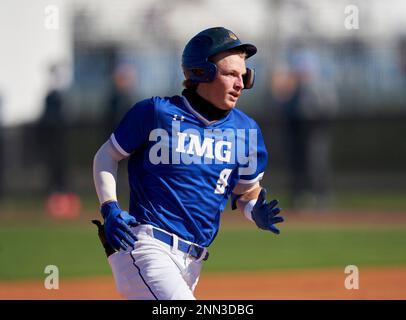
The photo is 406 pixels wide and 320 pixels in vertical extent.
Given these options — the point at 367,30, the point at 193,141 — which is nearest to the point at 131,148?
the point at 193,141

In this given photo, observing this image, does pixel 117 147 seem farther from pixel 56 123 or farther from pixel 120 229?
pixel 56 123

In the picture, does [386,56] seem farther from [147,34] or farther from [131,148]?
[131,148]

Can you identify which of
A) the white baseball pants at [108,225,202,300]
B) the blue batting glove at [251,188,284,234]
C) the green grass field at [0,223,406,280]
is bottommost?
the white baseball pants at [108,225,202,300]

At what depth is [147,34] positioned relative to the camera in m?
22.2

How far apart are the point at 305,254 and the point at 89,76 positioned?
11161 mm

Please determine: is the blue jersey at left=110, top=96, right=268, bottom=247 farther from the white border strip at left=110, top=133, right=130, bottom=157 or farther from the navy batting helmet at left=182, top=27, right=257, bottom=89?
the navy batting helmet at left=182, top=27, right=257, bottom=89

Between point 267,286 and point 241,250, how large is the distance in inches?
121

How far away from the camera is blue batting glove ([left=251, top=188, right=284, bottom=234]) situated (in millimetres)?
5387

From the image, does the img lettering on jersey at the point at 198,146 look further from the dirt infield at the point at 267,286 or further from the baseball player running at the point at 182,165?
the dirt infield at the point at 267,286

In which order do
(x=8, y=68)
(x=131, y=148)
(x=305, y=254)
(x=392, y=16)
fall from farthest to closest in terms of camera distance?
(x=392, y=16) < (x=8, y=68) < (x=305, y=254) < (x=131, y=148)

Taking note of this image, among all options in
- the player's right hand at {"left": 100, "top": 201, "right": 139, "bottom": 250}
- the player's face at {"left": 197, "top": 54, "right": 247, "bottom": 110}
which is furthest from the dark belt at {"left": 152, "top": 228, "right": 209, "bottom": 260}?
the player's face at {"left": 197, "top": 54, "right": 247, "bottom": 110}

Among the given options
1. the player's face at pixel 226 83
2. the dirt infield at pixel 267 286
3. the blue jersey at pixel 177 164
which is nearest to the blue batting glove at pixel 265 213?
the blue jersey at pixel 177 164

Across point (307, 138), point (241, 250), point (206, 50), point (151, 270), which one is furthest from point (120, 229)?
point (307, 138)

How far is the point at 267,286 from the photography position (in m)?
9.76
